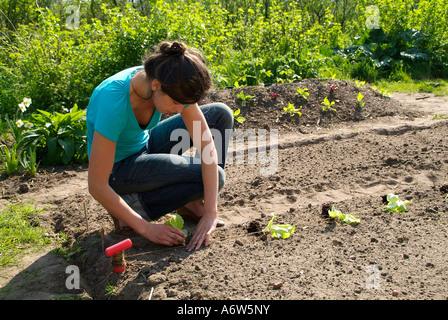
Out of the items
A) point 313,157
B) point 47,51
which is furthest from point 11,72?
point 313,157

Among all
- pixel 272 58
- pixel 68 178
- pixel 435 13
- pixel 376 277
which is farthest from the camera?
pixel 435 13

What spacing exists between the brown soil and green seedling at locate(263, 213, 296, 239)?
0.04 m

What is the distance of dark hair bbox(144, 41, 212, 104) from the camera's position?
6.89ft

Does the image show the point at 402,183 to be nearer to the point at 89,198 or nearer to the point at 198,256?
the point at 198,256

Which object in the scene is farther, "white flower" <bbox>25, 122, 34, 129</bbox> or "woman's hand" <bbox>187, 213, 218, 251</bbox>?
"white flower" <bbox>25, 122, 34, 129</bbox>

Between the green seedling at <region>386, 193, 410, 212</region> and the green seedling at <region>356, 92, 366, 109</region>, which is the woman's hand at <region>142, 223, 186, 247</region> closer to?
the green seedling at <region>386, 193, 410, 212</region>

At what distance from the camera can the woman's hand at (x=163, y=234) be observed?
7.73ft

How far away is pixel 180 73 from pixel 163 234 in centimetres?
92

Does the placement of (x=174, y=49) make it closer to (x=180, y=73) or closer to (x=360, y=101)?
(x=180, y=73)

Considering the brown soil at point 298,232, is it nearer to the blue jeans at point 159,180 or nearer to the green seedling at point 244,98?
the blue jeans at point 159,180

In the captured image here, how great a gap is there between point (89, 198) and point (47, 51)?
237 centimetres

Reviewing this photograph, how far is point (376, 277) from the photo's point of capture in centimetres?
213

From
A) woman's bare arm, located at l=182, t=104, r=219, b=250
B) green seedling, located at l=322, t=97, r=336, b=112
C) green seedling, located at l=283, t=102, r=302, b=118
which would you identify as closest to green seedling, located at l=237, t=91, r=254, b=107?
green seedling, located at l=283, t=102, r=302, b=118

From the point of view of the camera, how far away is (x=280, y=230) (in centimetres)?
262
